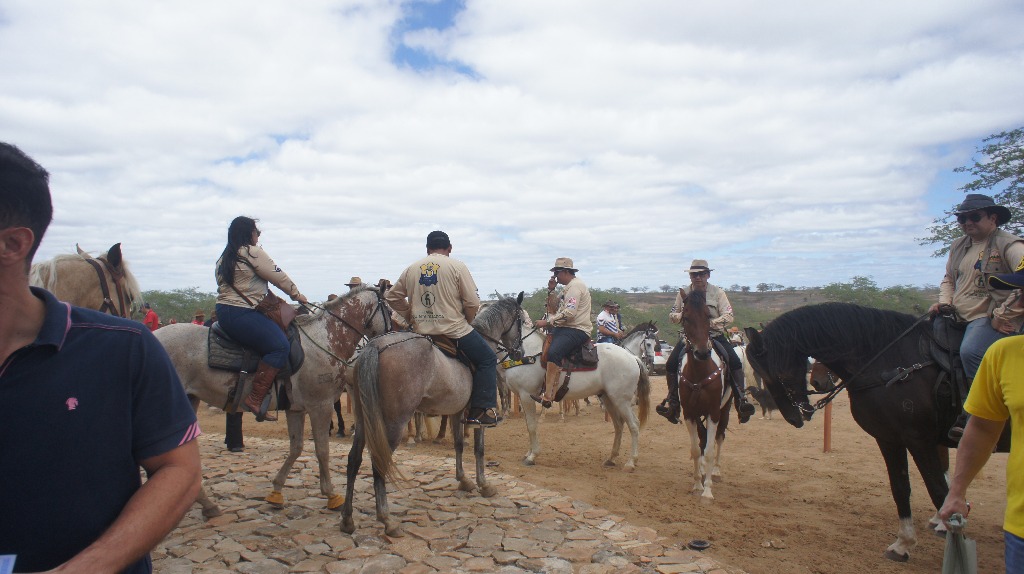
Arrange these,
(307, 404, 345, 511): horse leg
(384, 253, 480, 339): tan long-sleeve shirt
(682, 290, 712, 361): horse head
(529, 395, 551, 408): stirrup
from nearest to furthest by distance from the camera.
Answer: (384, 253, 480, 339): tan long-sleeve shirt < (307, 404, 345, 511): horse leg < (682, 290, 712, 361): horse head < (529, 395, 551, 408): stirrup

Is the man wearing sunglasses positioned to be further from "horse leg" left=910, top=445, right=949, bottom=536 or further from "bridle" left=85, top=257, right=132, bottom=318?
"bridle" left=85, top=257, right=132, bottom=318

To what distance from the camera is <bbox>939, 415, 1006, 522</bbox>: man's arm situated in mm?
Answer: 2699

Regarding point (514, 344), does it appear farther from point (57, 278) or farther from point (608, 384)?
point (57, 278)

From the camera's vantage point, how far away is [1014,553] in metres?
2.41

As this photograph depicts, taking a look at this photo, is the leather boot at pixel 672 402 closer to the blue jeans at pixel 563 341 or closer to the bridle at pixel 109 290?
the blue jeans at pixel 563 341

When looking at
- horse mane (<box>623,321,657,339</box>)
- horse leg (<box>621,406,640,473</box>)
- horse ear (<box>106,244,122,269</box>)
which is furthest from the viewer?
horse mane (<box>623,321,657,339</box>)

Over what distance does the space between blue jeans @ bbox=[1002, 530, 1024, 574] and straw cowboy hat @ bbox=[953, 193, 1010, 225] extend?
129 inches

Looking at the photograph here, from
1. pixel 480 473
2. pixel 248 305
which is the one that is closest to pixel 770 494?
pixel 480 473

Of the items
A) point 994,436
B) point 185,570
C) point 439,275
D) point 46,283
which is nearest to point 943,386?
point 994,436

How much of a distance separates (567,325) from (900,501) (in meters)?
4.64

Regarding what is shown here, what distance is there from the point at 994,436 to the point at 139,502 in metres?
3.37

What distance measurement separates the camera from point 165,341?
18.6 ft

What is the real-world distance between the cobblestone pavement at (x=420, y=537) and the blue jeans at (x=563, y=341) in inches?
85.5

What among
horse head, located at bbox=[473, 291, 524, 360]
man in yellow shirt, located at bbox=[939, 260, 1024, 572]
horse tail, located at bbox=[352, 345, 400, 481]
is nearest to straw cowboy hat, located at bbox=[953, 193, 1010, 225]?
man in yellow shirt, located at bbox=[939, 260, 1024, 572]
